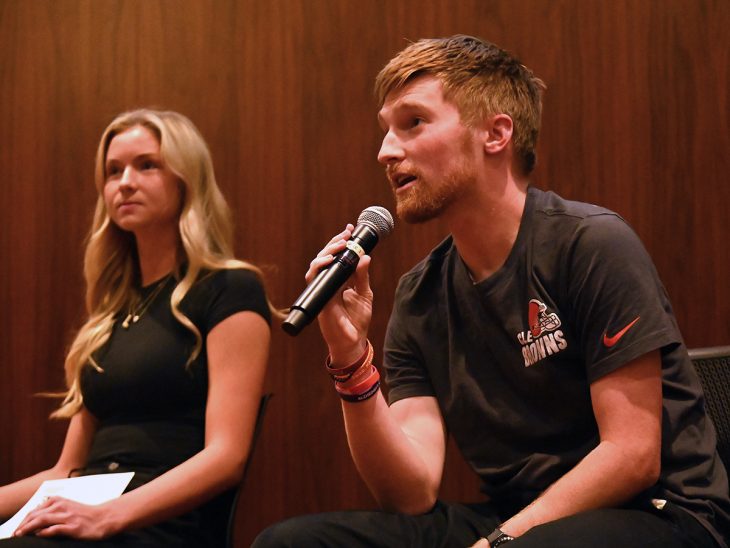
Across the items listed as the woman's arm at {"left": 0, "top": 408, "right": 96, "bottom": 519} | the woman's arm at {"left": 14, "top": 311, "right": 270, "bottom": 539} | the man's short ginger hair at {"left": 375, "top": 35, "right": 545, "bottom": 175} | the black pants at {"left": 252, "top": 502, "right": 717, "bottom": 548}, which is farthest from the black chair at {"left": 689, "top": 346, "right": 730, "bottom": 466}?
the woman's arm at {"left": 0, "top": 408, "right": 96, "bottom": 519}

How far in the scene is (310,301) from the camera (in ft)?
3.83

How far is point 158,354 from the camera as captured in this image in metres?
1.80

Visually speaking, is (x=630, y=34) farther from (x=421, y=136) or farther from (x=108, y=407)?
(x=108, y=407)

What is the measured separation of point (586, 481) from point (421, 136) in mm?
673

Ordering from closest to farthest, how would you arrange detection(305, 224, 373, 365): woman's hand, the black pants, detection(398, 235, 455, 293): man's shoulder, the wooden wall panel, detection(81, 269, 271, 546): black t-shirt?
the black pants < detection(305, 224, 373, 365): woman's hand < detection(398, 235, 455, 293): man's shoulder < detection(81, 269, 271, 546): black t-shirt < the wooden wall panel

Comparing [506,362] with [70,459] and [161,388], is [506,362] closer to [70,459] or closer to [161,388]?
[161,388]

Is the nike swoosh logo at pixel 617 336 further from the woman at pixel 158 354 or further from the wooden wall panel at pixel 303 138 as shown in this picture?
the wooden wall panel at pixel 303 138

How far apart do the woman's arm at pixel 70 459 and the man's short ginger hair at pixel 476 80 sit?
1100mm

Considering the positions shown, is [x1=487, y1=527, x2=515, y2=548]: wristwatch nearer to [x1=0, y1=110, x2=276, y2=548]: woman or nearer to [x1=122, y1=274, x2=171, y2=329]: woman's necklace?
[x1=0, y1=110, x2=276, y2=548]: woman

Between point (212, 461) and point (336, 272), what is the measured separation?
0.65 metres

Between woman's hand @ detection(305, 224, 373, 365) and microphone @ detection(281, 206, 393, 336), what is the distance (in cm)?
2

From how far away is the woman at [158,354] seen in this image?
5.31 feet

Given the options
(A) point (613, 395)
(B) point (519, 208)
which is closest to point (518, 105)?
(B) point (519, 208)

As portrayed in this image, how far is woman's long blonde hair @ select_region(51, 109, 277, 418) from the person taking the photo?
6.32 feet
